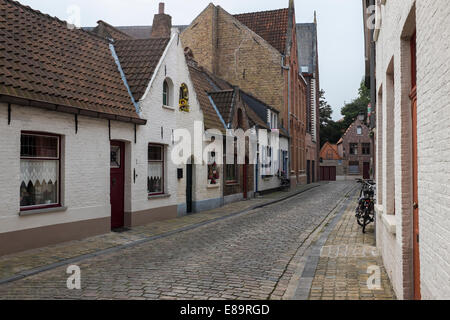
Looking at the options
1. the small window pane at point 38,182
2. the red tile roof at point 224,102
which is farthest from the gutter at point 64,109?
the red tile roof at point 224,102

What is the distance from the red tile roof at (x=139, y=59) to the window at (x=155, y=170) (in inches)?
75.5

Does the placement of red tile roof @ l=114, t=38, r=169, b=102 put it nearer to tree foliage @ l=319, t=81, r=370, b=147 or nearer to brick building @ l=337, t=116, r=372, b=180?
Answer: brick building @ l=337, t=116, r=372, b=180

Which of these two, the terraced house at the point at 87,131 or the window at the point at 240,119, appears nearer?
the terraced house at the point at 87,131

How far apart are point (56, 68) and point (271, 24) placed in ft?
85.1

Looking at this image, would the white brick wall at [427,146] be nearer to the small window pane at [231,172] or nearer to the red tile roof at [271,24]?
the small window pane at [231,172]

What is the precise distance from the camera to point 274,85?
99.6 ft

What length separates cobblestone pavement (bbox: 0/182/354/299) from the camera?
566 cm

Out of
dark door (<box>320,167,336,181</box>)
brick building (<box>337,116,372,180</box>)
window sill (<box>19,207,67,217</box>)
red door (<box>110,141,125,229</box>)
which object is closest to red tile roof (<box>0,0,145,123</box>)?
red door (<box>110,141,125,229</box>)

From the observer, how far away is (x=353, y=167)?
63844mm

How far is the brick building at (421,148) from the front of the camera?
9.80 feet

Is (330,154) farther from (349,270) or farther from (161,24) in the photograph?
(349,270)

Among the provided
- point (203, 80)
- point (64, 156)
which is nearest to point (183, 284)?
point (64, 156)

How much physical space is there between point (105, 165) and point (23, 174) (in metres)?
2.50
